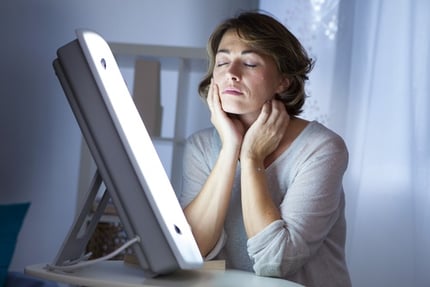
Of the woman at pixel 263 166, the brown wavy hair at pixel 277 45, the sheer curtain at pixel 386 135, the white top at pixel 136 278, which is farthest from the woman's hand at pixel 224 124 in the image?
the sheer curtain at pixel 386 135

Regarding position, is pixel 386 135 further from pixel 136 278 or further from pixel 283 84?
pixel 136 278

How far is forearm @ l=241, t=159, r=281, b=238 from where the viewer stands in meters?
1.31

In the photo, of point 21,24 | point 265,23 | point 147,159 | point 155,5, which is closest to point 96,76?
point 147,159

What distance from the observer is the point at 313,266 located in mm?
1393

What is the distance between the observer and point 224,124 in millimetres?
1491

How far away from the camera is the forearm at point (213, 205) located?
4.65ft

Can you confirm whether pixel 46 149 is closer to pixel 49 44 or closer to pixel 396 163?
pixel 49 44

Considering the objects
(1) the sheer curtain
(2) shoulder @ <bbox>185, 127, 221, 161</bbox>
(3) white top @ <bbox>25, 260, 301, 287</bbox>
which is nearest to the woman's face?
(2) shoulder @ <bbox>185, 127, 221, 161</bbox>

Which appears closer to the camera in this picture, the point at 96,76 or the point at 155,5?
the point at 96,76

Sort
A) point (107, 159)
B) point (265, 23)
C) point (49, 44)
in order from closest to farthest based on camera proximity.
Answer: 1. point (107, 159)
2. point (265, 23)
3. point (49, 44)

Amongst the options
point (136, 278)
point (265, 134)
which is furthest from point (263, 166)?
point (136, 278)

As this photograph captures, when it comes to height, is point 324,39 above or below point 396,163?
above

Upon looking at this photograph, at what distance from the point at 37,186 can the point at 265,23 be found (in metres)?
1.30

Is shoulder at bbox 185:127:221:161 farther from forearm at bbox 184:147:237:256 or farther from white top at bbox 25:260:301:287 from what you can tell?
white top at bbox 25:260:301:287
